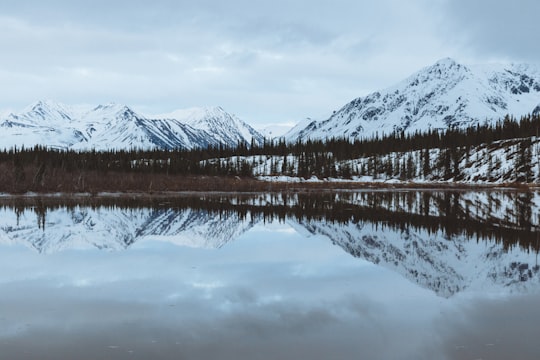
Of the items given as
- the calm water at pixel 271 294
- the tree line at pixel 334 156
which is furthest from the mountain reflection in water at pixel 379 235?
the tree line at pixel 334 156

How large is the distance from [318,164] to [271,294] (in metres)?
147

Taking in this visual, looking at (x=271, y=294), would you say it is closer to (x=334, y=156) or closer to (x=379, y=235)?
(x=379, y=235)

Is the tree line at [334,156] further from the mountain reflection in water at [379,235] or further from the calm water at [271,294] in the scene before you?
the calm water at [271,294]

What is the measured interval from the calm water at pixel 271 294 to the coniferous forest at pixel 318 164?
127ft

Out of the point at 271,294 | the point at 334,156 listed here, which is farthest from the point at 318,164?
the point at 271,294

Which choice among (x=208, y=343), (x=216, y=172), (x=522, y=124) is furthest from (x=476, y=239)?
(x=522, y=124)

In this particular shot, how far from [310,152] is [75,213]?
142 m

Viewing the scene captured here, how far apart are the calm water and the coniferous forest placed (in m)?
38.7

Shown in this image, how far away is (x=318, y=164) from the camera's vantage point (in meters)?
157

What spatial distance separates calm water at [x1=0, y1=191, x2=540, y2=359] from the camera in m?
7.45

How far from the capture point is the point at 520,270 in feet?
42.8

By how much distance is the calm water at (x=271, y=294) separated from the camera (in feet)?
24.4

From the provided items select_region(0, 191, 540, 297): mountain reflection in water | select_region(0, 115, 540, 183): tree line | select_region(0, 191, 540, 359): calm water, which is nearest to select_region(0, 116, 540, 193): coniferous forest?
select_region(0, 115, 540, 183): tree line

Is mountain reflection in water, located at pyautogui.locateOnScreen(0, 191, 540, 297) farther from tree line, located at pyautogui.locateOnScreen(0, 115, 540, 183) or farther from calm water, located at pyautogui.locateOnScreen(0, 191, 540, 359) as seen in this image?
tree line, located at pyautogui.locateOnScreen(0, 115, 540, 183)
